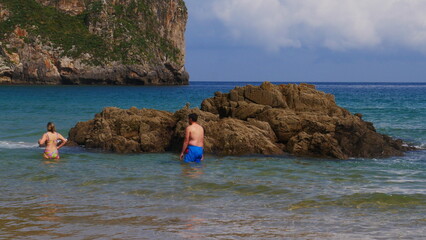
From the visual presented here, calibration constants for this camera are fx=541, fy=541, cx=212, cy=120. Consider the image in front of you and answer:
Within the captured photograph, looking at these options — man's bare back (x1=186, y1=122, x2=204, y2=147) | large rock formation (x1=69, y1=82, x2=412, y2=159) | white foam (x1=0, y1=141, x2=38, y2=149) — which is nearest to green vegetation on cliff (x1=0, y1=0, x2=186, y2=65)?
white foam (x1=0, y1=141, x2=38, y2=149)

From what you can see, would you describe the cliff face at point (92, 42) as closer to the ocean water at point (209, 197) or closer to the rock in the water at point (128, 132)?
the rock in the water at point (128, 132)

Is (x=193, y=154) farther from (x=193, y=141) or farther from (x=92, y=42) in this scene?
(x=92, y=42)

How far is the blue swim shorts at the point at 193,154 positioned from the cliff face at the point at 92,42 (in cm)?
8807

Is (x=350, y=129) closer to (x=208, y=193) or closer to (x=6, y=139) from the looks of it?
(x=208, y=193)

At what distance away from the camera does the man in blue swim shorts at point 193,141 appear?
562 inches

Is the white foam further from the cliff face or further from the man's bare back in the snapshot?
the cliff face

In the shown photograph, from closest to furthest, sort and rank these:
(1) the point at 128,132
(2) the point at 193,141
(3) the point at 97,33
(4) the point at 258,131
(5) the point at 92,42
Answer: (2) the point at 193,141 < (4) the point at 258,131 < (1) the point at 128,132 < (5) the point at 92,42 < (3) the point at 97,33

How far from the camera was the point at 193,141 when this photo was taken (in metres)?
14.4

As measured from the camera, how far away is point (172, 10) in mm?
123938

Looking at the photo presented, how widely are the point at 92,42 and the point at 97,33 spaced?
4.09 metres

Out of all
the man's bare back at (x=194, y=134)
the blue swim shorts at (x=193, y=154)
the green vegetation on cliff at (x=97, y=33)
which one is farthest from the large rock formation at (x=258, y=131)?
the green vegetation on cliff at (x=97, y=33)

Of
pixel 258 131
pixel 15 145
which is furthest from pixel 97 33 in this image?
pixel 258 131

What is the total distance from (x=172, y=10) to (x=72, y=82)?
105 ft

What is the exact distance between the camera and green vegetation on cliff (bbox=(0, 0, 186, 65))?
10488cm
